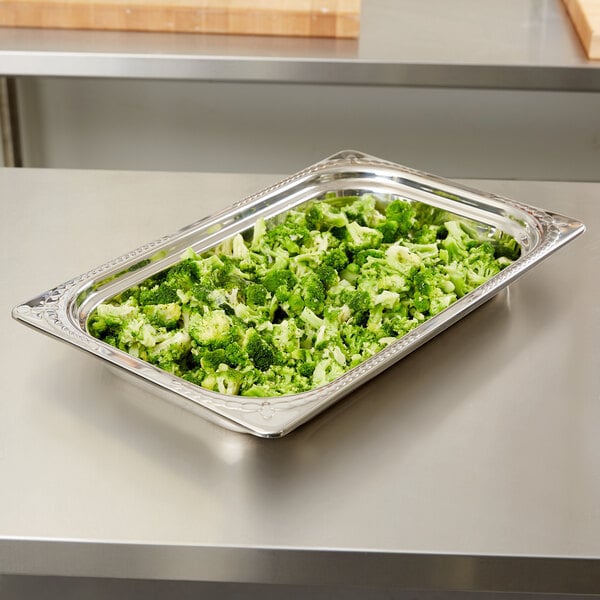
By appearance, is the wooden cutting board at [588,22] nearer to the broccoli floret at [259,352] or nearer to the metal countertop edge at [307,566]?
the broccoli floret at [259,352]

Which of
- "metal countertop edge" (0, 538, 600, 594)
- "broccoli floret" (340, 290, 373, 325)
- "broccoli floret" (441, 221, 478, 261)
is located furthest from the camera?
"broccoli floret" (441, 221, 478, 261)

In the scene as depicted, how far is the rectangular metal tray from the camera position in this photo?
3.08 ft

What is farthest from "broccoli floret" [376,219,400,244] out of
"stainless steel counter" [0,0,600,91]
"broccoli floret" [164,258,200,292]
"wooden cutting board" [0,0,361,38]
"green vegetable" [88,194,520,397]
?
"wooden cutting board" [0,0,361,38]

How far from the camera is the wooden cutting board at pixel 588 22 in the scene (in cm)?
208

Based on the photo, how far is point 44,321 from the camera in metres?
1.06

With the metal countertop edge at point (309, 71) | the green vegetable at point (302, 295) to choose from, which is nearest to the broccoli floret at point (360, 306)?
the green vegetable at point (302, 295)

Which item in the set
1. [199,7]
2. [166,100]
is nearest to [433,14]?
[199,7]

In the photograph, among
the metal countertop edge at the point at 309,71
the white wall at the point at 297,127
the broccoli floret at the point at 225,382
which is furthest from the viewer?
the white wall at the point at 297,127

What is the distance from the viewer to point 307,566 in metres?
0.90

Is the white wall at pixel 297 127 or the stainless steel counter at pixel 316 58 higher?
the stainless steel counter at pixel 316 58

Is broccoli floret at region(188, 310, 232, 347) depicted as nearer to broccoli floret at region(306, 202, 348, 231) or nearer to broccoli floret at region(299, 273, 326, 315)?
broccoli floret at region(299, 273, 326, 315)

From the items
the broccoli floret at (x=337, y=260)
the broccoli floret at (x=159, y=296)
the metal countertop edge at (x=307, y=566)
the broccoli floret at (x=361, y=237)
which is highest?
the broccoli floret at (x=361, y=237)

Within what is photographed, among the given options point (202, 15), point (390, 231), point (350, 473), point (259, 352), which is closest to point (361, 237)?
point (390, 231)

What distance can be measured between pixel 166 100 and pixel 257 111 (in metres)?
0.25
